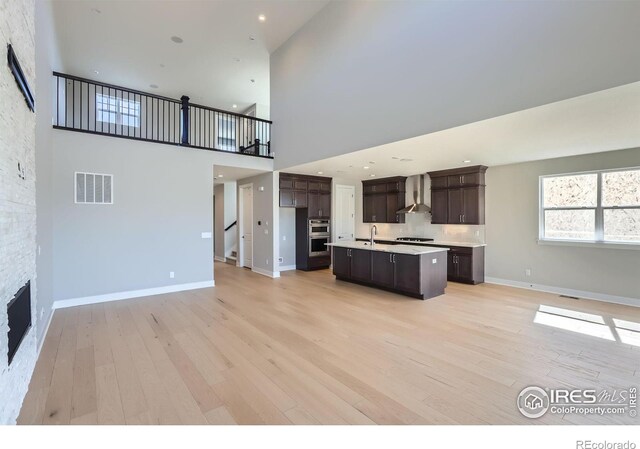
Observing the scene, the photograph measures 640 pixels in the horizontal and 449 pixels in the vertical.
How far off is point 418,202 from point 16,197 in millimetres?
7557

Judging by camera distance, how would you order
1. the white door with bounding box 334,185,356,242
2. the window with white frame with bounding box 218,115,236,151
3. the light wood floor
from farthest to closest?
the window with white frame with bounding box 218,115,236,151
the white door with bounding box 334,185,356,242
the light wood floor

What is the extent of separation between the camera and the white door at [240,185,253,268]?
8.27m

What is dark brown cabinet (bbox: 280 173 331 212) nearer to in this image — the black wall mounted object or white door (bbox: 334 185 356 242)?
white door (bbox: 334 185 356 242)

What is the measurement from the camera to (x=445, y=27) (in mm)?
3764

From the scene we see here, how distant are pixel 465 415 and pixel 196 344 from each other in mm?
2752

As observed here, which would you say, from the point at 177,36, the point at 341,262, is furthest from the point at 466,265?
the point at 177,36

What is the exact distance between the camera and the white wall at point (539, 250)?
16.2 feet

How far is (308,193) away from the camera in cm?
820

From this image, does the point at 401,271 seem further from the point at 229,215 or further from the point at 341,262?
the point at 229,215

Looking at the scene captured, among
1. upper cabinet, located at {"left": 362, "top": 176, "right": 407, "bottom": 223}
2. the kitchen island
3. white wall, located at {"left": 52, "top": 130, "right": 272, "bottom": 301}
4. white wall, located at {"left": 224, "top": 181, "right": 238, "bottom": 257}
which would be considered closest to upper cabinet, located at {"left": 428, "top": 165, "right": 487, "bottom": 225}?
upper cabinet, located at {"left": 362, "top": 176, "right": 407, "bottom": 223}

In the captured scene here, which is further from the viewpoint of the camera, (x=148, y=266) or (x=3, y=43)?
(x=148, y=266)

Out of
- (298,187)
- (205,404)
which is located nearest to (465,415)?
(205,404)

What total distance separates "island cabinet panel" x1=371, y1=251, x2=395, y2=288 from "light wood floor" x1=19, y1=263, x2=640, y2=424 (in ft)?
2.46

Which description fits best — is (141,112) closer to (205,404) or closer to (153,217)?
(153,217)
